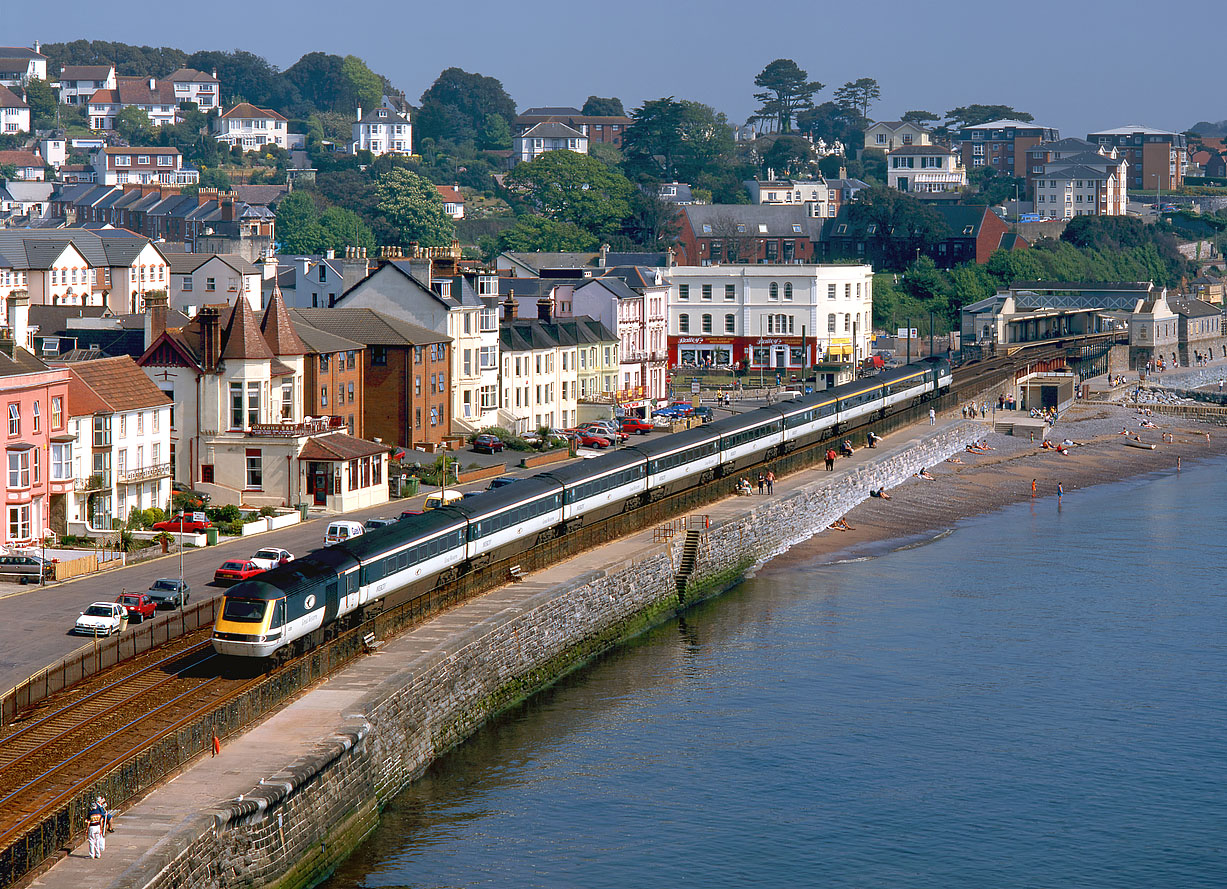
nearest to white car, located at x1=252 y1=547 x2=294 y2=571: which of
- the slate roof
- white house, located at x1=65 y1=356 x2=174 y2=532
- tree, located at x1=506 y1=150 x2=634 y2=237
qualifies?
white house, located at x1=65 y1=356 x2=174 y2=532

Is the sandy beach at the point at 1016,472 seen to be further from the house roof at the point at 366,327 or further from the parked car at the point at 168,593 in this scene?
the parked car at the point at 168,593

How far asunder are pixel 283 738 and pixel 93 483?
29.4 metres

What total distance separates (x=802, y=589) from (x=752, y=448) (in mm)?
14918

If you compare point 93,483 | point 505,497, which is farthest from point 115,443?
point 505,497

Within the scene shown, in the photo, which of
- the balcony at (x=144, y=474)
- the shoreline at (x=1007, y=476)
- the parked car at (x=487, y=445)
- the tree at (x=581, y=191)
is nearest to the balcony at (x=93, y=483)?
the balcony at (x=144, y=474)

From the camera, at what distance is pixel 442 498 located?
68.9m

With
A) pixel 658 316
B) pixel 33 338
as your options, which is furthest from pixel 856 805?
pixel 658 316

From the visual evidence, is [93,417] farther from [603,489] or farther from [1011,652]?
[1011,652]

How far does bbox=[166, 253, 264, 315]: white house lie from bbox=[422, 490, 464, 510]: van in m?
45.6

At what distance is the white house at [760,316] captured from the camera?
134 meters

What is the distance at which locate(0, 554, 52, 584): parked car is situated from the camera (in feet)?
188

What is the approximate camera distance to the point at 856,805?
143ft

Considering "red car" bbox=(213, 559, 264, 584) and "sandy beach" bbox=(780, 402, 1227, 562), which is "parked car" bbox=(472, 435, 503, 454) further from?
"red car" bbox=(213, 559, 264, 584)

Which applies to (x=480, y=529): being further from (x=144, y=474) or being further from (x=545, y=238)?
(x=545, y=238)
